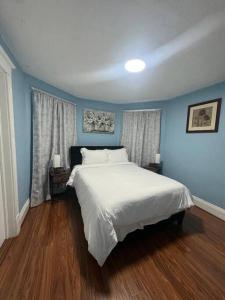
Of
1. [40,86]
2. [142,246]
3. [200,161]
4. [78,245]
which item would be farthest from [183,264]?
[40,86]

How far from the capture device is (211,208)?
244 centimetres

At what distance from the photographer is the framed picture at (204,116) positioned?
2.39m

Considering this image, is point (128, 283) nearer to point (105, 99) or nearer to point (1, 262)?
point (1, 262)

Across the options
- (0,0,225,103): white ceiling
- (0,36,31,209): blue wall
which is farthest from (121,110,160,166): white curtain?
(0,36,31,209): blue wall

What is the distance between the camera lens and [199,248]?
167 centimetres

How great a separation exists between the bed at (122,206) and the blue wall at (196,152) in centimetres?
96

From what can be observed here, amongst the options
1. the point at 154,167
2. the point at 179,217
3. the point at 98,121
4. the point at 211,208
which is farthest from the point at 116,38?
the point at 211,208

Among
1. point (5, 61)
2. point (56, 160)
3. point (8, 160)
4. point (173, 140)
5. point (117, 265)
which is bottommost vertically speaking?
point (117, 265)

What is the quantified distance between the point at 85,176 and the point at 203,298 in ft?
5.87

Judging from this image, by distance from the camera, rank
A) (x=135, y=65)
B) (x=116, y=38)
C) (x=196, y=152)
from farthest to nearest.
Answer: (x=196, y=152) → (x=135, y=65) → (x=116, y=38)

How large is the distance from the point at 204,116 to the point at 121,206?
237cm

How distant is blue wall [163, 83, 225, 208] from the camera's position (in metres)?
2.34

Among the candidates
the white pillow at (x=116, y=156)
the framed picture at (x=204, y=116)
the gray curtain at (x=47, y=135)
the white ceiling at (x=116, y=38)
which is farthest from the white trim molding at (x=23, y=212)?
the framed picture at (x=204, y=116)

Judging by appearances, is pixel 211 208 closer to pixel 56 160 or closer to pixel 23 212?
pixel 56 160
